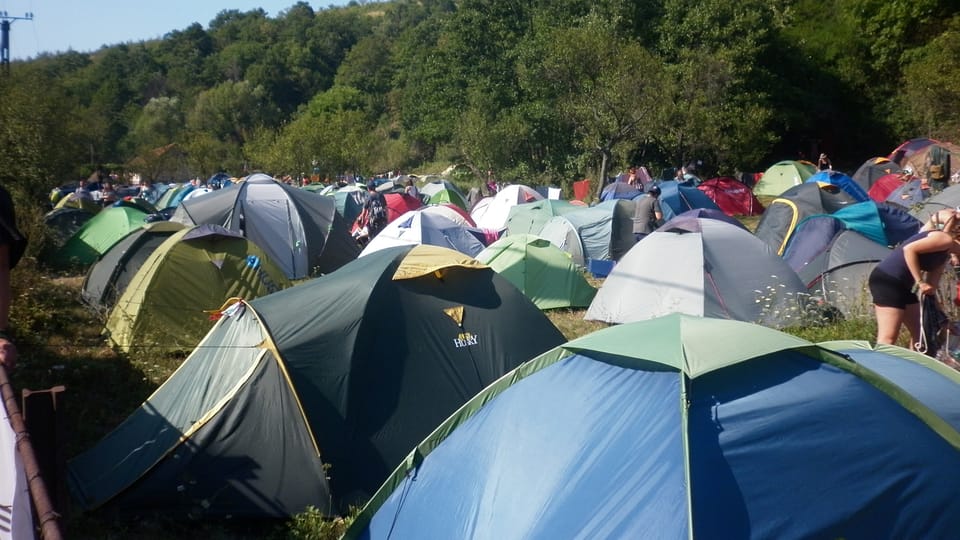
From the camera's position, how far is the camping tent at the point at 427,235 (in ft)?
42.3

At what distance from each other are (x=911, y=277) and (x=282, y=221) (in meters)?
10.3

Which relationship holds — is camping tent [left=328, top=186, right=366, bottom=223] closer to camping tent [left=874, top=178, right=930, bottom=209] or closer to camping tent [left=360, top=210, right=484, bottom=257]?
camping tent [left=360, top=210, right=484, bottom=257]

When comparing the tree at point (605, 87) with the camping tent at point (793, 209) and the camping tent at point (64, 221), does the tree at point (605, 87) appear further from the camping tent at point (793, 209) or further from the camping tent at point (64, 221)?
the camping tent at point (64, 221)

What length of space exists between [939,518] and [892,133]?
3423 centimetres

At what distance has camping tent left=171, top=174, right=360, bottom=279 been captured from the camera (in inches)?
542

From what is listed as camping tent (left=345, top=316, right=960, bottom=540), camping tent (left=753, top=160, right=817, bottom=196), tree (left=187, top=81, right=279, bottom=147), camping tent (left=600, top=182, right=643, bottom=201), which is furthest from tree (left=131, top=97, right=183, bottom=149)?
camping tent (left=345, top=316, right=960, bottom=540)

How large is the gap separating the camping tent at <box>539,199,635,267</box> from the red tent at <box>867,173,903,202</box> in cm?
993

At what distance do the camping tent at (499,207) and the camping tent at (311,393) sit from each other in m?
12.4

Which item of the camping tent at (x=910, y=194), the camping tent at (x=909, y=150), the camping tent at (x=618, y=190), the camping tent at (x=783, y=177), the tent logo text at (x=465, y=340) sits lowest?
the camping tent at (x=783, y=177)

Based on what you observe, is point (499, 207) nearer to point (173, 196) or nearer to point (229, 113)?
point (173, 196)

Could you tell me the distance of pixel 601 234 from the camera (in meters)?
13.9

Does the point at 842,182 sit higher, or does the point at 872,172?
the point at 842,182

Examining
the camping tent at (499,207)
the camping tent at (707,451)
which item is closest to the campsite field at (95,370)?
the camping tent at (707,451)

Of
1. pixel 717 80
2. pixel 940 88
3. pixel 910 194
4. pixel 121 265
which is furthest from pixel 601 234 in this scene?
pixel 940 88
